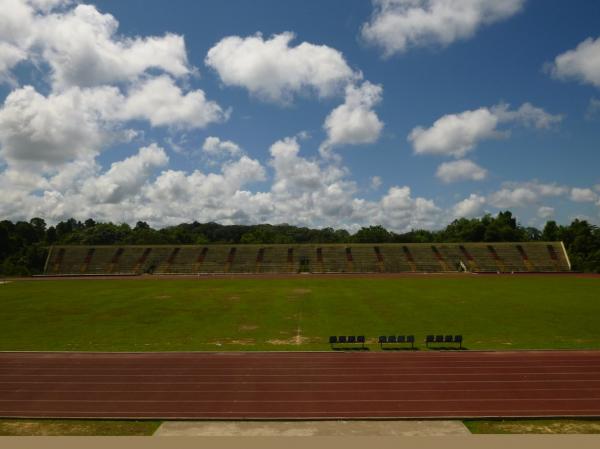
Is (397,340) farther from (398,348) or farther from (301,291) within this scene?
(301,291)

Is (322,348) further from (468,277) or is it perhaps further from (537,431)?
(468,277)

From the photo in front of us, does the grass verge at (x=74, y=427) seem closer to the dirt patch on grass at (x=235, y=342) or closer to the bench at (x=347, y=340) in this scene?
the dirt patch on grass at (x=235, y=342)

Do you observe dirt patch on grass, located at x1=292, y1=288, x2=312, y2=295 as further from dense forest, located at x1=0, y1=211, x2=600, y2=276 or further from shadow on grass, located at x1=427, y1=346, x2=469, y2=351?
dense forest, located at x1=0, y1=211, x2=600, y2=276

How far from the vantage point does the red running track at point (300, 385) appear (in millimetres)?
13930

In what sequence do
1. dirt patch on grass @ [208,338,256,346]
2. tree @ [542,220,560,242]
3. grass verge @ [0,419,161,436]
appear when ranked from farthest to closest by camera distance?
1. tree @ [542,220,560,242]
2. dirt patch on grass @ [208,338,256,346]
3. grass verge @ [0,419,161,436]

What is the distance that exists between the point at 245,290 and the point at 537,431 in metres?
32.4

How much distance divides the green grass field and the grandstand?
16.4 meters

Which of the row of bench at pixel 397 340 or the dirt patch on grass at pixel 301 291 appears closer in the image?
the row of bench at pixel 397 340

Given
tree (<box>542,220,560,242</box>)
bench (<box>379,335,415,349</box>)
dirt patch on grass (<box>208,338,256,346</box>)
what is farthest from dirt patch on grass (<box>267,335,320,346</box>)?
tree (<box>542,220,560,242</box>)

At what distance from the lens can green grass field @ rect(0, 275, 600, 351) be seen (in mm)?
22562

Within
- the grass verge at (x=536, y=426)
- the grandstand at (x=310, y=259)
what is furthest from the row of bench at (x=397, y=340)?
the grandstand at (x=310, y=259)

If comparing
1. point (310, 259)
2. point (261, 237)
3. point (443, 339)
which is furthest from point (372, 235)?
point (443, 339)

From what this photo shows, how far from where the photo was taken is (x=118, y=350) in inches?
830

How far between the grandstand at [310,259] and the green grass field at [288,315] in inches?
646
